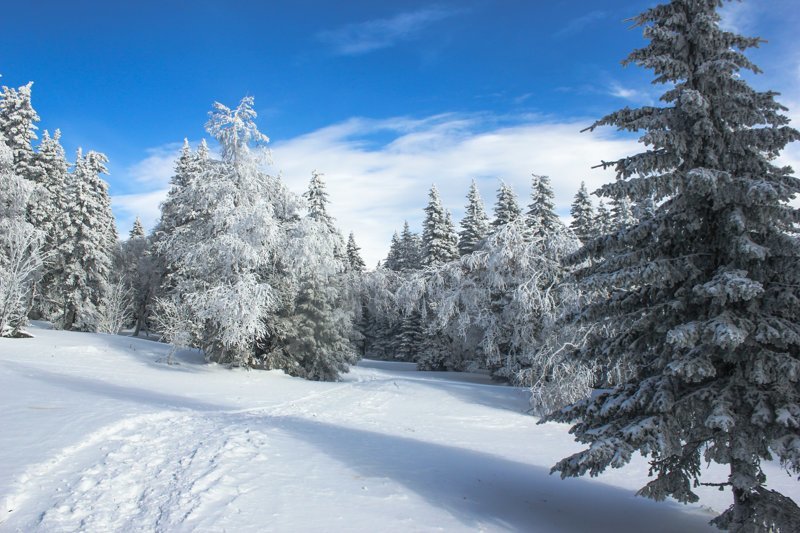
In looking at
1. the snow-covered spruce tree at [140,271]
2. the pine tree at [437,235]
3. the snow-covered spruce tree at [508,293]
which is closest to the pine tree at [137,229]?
the snow-covered spruce tree at [140,271]

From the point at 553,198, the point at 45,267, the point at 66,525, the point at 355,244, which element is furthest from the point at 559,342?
the point at 355,244

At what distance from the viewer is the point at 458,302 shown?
2242 cm

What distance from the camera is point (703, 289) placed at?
5.39m

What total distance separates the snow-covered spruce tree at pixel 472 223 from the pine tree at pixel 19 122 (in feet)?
96.5

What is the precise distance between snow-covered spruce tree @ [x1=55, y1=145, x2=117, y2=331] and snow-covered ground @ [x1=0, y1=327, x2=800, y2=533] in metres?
19.1

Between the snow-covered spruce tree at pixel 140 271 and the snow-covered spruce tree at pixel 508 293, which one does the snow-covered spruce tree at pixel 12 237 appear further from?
the snow-covered spruce tree at pixel 508 293

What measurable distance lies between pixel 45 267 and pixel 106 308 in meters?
4.77

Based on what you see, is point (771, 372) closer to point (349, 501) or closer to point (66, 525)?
point (349, 501)

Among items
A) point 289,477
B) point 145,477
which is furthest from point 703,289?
point 145,477

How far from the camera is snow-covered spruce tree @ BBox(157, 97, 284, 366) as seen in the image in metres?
18.0

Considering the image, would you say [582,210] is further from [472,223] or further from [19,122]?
[19,122]

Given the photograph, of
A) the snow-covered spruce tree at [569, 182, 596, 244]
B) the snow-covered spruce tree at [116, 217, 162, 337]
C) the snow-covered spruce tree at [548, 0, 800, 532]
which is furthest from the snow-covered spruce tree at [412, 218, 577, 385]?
the snow-covered spruce tree at [116, 217, 162, 337]

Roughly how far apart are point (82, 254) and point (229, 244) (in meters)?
19.9

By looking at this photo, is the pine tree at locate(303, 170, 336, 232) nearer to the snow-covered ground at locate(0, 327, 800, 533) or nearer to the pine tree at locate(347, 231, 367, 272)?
the pine tree at locate(347, 231, 367, 272)
